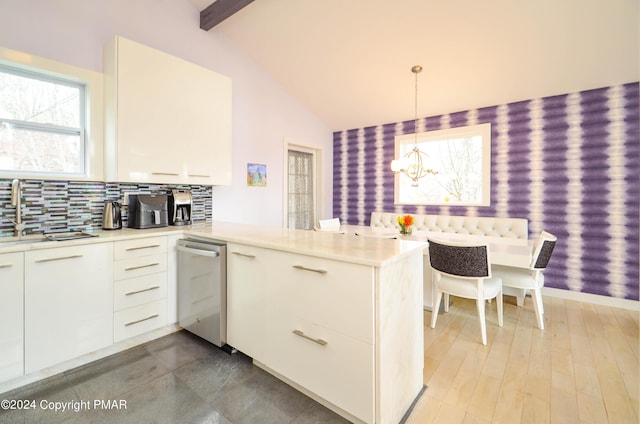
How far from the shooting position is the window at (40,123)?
205cm

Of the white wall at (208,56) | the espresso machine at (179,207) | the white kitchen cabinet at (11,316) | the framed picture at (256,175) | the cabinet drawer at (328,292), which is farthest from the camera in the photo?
the framed picture at (256,175)

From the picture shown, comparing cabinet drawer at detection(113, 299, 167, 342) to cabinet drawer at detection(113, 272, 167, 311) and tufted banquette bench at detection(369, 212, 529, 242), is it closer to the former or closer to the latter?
cabinet drawer at detection(113, 272, 167, 311)

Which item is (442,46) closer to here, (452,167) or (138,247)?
(452,167)

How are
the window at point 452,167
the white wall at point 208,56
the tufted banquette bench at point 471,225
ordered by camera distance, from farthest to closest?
the window at point 452,167, the tufted banquette bench at point 471,225, the white wall at point 208,56

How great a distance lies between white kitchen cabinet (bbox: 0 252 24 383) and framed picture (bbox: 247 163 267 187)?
2.33 metres

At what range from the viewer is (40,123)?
7.16 feet

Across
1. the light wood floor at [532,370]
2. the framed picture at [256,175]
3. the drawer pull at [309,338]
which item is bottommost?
the light wood floor at [532,370]

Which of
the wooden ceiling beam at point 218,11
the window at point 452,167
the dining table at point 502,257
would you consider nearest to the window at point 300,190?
the window at point 452,167

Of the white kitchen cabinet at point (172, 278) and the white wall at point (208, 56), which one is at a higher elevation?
the white wall at point (208, 56)

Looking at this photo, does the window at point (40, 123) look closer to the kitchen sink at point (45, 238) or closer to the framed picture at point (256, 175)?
the kitchen sink at point (45, 238)

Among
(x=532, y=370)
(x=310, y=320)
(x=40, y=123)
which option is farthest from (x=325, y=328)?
(x=40, y=123)

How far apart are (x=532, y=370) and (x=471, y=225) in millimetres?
2255

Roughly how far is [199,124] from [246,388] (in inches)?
89.6

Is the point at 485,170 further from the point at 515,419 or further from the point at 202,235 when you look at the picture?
the point at 202,235
